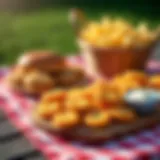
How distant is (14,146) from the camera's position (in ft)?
4.61

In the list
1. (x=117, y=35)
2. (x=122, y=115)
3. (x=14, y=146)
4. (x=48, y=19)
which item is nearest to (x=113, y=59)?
(x=117, y=35)

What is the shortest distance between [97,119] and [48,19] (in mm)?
3045

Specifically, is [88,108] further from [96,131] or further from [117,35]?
[117,35]

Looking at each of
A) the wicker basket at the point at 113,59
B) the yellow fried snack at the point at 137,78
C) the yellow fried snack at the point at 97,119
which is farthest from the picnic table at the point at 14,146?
the wicker basket at the point at 113,59

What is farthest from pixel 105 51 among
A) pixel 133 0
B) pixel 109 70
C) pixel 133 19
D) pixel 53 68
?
pixel 133 0

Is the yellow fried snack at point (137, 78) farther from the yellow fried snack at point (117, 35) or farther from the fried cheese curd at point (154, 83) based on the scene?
the yellow fried snack at point (117, 35)

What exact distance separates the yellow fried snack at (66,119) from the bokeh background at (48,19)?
1849 millimetres

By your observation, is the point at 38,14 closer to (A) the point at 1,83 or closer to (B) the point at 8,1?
(B) the point at 8,1

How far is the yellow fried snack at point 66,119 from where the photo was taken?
138 cm

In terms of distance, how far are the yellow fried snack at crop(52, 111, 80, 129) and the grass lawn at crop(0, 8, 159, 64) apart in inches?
74.1

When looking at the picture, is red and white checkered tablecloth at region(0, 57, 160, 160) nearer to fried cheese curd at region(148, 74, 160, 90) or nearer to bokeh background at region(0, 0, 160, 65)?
fried cheese curd at region(148, 74, 160, 90)

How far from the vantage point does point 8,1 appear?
16.3 ft

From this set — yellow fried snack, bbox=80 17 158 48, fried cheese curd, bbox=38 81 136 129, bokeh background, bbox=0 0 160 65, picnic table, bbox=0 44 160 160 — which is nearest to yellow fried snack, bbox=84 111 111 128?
fried cheese curd, bbox=38 81 136 129

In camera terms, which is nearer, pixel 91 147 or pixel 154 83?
pixel 91 147
